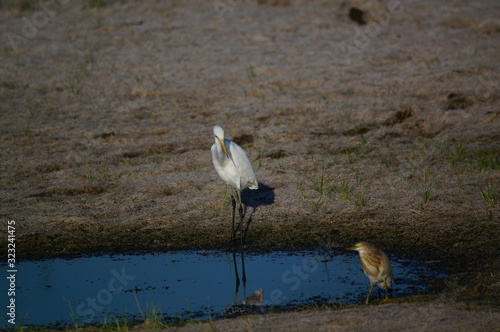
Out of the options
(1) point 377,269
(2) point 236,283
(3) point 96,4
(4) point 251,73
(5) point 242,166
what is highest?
(3) point 96,4

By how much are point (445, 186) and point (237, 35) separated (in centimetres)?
700

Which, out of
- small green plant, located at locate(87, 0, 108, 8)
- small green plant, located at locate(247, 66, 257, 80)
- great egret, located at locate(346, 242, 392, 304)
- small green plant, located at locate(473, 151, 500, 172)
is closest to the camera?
great egret, located at locate(346, 242, 392, 304)

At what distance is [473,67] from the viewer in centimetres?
1101

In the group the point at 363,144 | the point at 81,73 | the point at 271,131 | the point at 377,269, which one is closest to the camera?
the point at 377,269

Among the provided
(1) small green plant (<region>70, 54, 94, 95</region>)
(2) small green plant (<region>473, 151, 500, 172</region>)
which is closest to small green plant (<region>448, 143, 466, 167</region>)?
(2) small green plant (<region>473, 151, 500, 172</region>)

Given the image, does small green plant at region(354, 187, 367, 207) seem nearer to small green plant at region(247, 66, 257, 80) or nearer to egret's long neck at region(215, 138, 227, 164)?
egret's long neck at region(215, 138, 227, 164)

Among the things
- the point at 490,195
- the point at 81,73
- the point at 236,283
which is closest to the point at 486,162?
the point at 490,195

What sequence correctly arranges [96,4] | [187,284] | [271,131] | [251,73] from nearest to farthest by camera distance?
[187,284]
[271,131]
[251,73]
[96,4]

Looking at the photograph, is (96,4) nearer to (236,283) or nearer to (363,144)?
(363,144)

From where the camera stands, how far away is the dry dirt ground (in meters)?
6.52

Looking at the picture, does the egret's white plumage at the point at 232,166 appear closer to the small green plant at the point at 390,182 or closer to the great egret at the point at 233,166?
the great egret at the point at 233,166

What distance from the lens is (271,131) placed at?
Answer: 937 cm

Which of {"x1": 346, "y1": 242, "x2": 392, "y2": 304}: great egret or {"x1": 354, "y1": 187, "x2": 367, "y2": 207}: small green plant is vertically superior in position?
{"x1": 346, "y1": 242, "x2": 392, "y2": 304}: great egret

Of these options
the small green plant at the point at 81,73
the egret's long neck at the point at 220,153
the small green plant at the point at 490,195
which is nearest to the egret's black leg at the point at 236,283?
the egret's long neck at the point at 220,153
